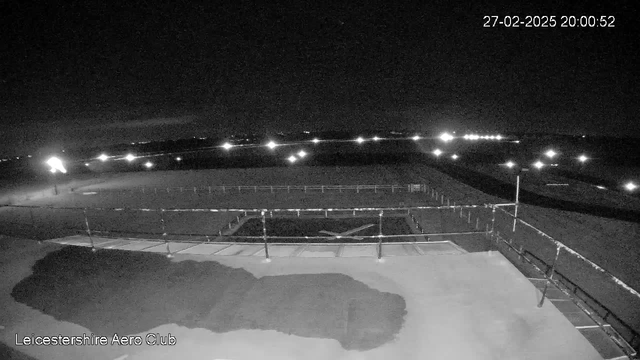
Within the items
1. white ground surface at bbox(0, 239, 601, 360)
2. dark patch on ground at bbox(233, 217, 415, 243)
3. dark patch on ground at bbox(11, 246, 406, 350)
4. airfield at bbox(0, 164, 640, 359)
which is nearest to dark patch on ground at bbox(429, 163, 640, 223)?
dark patch on ground at bbox(233, 217, 415, 243)

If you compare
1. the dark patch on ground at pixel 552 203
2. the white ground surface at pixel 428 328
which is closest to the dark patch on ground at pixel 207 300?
the white ground surface at pixel 428 328

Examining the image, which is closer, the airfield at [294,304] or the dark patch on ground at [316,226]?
the airfield at [294,304]

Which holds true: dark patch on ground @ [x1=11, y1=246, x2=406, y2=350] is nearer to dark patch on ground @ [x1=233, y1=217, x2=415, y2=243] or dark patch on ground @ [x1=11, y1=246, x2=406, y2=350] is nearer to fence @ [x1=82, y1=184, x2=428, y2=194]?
dark patch on ground @ [x1=233, y1=217, x2=415, y2=243]

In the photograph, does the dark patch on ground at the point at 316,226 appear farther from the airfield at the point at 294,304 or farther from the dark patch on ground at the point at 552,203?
the airfield at the point at 294,304

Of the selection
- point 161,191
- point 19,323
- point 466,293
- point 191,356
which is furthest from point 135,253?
point 161,191

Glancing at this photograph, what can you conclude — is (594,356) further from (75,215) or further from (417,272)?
(75,215)

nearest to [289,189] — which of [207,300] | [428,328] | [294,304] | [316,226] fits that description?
[316,226]
